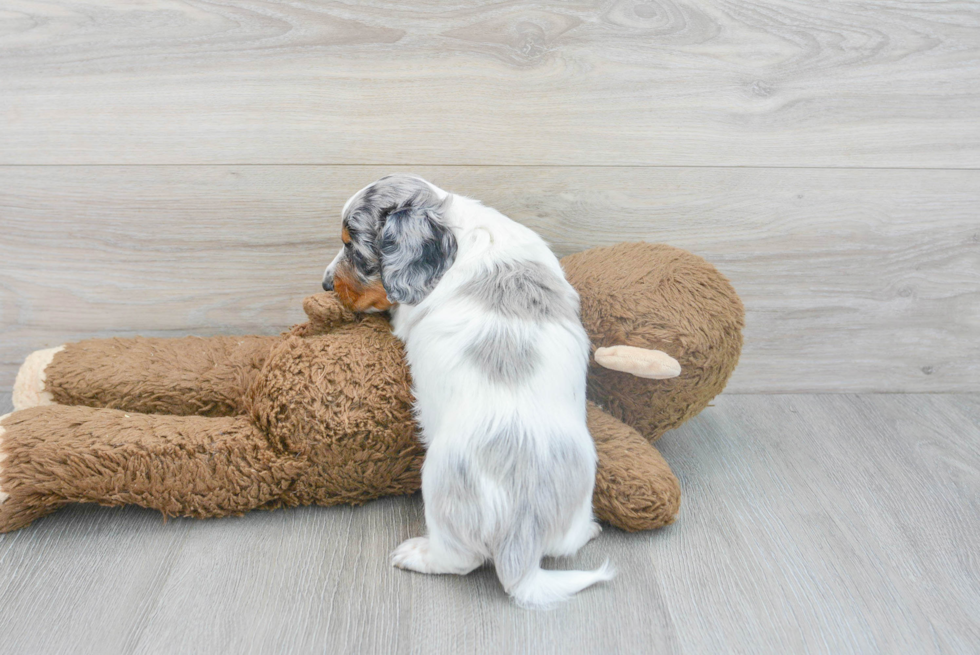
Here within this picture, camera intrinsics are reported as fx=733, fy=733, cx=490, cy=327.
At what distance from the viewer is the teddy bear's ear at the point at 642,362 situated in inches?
64.8

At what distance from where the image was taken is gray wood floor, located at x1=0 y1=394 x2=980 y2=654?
1387 millimetres

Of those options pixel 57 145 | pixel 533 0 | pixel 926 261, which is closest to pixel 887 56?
pixel 926 261

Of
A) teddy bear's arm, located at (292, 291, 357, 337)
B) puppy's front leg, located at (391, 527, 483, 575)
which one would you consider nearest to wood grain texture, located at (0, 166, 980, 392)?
teddy bear's arm, located at (292, 291, 357, 337)

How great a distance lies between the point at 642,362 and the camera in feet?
5.41

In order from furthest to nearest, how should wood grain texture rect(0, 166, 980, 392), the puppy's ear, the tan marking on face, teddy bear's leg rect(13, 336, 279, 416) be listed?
1. wood grain texture rect(0, 166, 980, 392)
2. teddy bear's leg rect(13, 336, 279, 416)
3. the tan marking on face
4. the puppy's ear

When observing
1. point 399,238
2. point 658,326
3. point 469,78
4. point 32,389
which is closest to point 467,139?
point 469,78

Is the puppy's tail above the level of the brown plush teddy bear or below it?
below

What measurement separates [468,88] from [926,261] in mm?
1471

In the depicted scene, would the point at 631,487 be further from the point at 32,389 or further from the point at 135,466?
the point at 32,389

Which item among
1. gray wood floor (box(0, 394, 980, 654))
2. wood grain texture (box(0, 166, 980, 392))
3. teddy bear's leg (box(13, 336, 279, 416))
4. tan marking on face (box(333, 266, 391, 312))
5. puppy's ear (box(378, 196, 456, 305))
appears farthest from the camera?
wood grain texture (box(0, 166, 980, 392))

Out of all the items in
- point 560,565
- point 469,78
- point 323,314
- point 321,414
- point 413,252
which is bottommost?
point 560,565

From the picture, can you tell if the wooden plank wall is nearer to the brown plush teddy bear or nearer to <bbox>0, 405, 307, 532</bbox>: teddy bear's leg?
the brown plush teddy bear

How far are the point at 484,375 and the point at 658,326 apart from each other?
0.50m

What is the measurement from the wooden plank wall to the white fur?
0.53m
